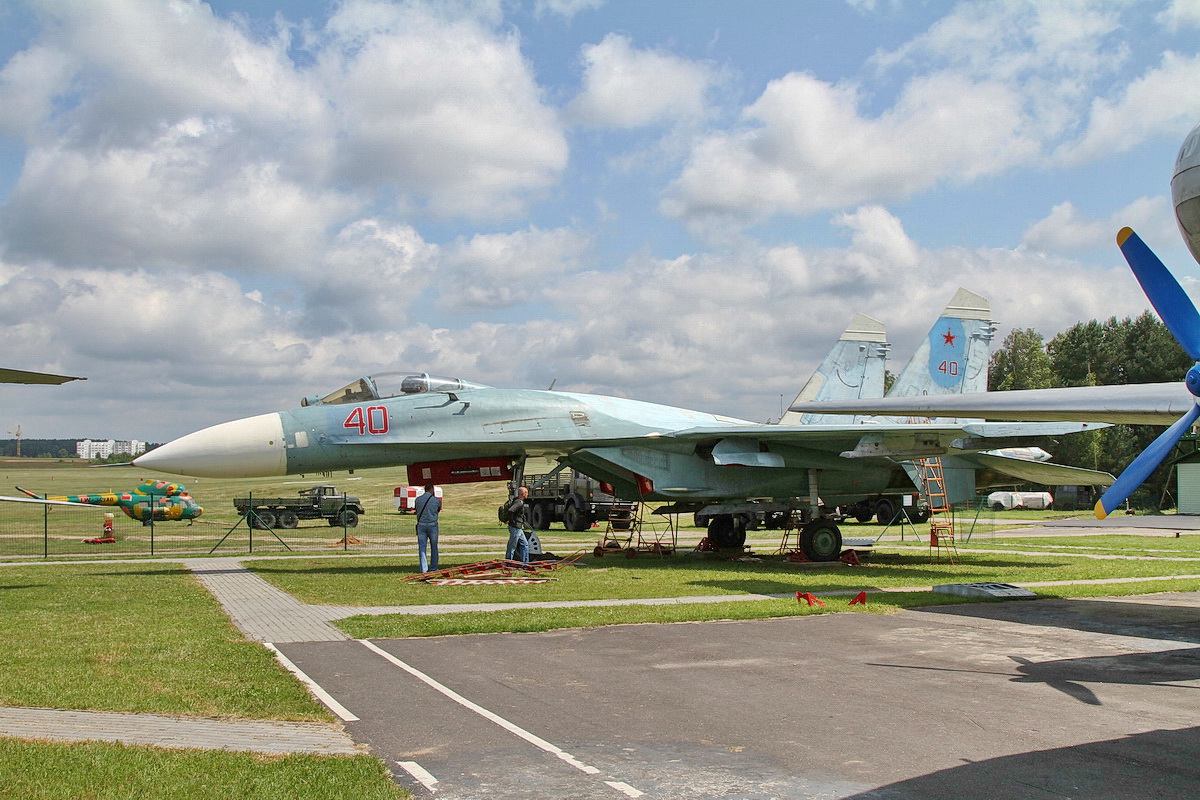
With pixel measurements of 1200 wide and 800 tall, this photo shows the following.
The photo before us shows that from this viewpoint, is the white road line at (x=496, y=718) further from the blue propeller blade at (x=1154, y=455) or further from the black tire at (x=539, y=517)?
the black tire at (x=539, y=517)

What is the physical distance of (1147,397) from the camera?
29.6 ft

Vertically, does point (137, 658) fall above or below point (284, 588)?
above

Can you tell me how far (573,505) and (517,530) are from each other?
54.5 feet

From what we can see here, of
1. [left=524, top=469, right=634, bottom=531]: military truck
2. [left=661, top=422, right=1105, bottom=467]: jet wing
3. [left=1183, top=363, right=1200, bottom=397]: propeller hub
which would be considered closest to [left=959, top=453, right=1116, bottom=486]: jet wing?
[left=661, top=422, right=1105, bottom=467]: jet wing

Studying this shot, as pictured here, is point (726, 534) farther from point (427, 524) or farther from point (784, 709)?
point (784, 709)

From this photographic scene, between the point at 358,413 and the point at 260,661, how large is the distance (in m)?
8.16

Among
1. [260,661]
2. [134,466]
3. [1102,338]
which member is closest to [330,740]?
[260,661]

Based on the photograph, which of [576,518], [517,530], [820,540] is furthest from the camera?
[576,518]

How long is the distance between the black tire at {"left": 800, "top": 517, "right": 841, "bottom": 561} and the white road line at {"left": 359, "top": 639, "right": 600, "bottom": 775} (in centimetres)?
1151

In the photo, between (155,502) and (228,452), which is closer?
(228,452)

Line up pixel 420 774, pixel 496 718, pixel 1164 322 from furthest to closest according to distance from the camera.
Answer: pixel 1164 322
pixel 496 718
pixel 420 774

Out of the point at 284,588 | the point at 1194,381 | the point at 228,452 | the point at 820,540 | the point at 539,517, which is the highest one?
the point at 1194,381

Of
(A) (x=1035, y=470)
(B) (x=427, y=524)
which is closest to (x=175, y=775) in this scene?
(B) (x=427, y=524)

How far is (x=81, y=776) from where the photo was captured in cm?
461
